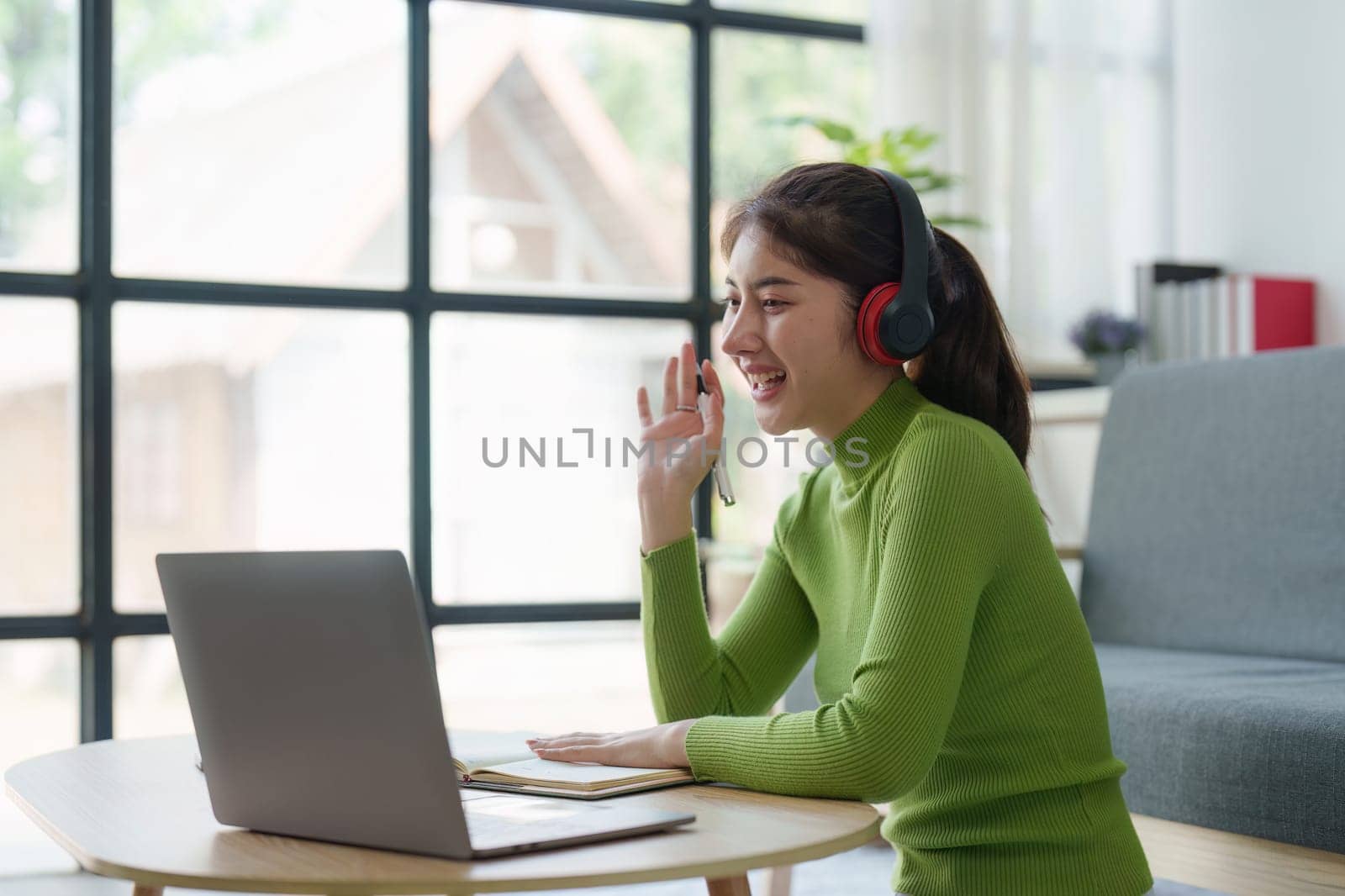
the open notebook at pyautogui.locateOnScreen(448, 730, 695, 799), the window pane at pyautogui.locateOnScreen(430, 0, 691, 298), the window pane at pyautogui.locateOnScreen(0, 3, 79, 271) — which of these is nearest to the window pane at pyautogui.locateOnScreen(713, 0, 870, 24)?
the window pane at pyautogui.locateOnScreen(430, 0, 691, 298)

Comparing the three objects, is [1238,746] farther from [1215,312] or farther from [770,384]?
[1215,312]

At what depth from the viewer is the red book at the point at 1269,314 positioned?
3.19 m

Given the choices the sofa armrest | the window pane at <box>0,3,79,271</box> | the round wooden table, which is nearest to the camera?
the round wooden table

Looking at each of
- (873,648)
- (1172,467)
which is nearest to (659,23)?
(1172,467)

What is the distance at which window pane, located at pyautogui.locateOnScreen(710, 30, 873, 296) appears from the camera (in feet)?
11.1

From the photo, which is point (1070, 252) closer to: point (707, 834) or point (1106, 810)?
point (1106, 810)

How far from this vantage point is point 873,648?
1.08 meters

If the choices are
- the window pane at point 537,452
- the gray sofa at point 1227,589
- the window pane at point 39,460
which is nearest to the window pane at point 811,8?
the window pane at point 537,452

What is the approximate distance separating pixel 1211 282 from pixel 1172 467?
3.42 feet

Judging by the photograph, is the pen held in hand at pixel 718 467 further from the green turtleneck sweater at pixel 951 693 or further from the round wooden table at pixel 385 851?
the round wooden table at pixel 385 851

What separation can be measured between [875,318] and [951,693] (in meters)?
0.36

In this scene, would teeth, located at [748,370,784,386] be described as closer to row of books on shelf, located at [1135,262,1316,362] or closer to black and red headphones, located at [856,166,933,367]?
→ black and red headphones, located at [856,166,933,367]

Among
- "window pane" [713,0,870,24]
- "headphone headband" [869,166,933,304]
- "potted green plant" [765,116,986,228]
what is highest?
"window pane" [713,0,870,24]

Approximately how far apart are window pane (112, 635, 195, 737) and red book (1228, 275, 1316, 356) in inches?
96.8
